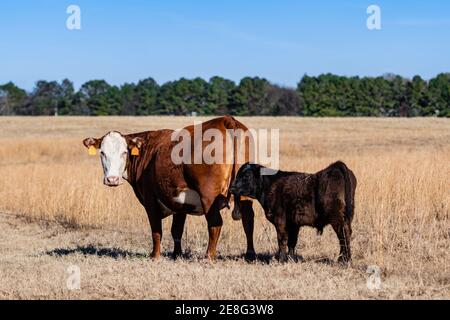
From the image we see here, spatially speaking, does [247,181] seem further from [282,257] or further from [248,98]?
[248,98]

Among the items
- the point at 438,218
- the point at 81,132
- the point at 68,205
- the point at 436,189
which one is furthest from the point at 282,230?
the point at 81,132

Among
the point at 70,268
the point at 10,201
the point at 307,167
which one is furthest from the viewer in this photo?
the point at 307,167

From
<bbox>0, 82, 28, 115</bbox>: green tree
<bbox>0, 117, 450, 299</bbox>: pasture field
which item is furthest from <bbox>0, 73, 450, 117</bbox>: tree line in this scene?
<bbox>0, 117, 450, 299</bbox>: pasture field

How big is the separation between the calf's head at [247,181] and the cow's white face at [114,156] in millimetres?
1661

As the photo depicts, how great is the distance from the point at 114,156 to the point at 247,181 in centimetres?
196

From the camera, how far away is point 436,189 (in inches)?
489

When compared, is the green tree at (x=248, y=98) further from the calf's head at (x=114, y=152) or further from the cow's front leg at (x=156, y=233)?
the cow's front leg at (x=156, y=233)

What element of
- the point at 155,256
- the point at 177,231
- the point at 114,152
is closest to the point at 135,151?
the point at 114,152

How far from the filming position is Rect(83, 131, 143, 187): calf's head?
28.5 ft

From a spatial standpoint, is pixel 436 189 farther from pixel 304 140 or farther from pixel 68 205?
pixel 304 140

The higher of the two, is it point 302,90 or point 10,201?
point 302,90

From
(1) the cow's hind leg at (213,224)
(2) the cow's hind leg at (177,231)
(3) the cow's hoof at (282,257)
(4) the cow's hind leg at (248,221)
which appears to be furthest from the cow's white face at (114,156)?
(3) the cow's hoof at (282,257)

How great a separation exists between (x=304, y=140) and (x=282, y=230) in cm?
3049

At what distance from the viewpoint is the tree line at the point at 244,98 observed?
88438mm
